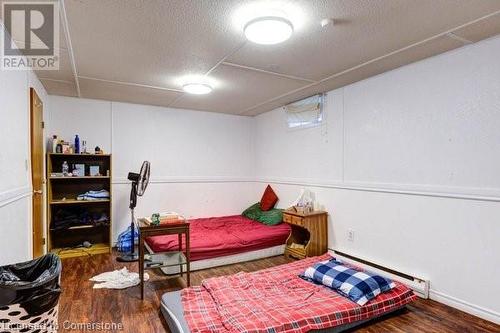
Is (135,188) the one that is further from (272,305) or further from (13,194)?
(272,305)

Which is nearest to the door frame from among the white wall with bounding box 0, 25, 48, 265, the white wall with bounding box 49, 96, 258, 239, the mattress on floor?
the white wall with bounding box 0, 25, 48, 265

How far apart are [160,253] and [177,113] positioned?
8.47 feet

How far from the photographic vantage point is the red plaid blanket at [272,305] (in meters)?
1.99

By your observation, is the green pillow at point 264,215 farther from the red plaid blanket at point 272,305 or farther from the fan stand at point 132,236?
the fan stand at point 132,236

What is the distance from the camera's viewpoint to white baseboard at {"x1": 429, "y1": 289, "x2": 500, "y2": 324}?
2.23 meters

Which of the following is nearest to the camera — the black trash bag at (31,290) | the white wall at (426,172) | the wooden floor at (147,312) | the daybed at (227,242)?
the black trash bag at (31,290)

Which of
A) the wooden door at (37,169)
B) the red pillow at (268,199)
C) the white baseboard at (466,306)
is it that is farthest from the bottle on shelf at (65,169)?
the white baseboard at (466,306)

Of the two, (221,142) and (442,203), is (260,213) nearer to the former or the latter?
(221,142)

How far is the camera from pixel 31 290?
1.36m

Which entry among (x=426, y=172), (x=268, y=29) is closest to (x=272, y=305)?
(x=426, y=172)

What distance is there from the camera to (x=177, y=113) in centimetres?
494

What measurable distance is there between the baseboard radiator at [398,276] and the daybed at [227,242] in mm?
976

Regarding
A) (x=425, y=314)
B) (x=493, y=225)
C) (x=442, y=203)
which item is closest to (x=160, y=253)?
(x=425, y=314)

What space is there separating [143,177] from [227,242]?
1.39 m
